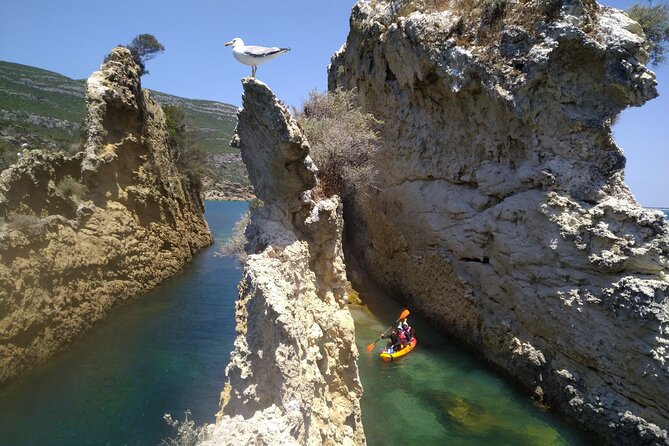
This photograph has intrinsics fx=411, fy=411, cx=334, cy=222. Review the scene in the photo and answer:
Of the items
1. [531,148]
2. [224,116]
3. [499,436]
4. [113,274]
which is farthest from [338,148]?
[224,116]

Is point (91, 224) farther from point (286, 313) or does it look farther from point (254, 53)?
point (286, 313)

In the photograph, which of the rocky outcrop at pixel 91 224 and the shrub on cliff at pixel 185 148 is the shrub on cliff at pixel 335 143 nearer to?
the rocky outcrop at pixel 91 224

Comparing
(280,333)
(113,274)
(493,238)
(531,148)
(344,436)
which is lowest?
(113,274)

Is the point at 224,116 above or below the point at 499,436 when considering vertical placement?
above

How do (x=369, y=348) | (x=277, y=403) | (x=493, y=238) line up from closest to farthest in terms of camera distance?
(x=277, y=403)
(x=493, y=238)
(x=369, y=348)

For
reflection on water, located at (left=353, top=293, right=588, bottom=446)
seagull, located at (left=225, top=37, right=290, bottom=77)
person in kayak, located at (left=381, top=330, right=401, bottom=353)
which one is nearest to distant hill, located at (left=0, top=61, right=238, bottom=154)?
seagull, located at (left=225, top=37, right=290, bottom=77)

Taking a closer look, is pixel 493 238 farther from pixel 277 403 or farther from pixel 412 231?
pixel 277 403

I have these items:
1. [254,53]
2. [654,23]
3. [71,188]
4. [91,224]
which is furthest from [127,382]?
[654,23]
